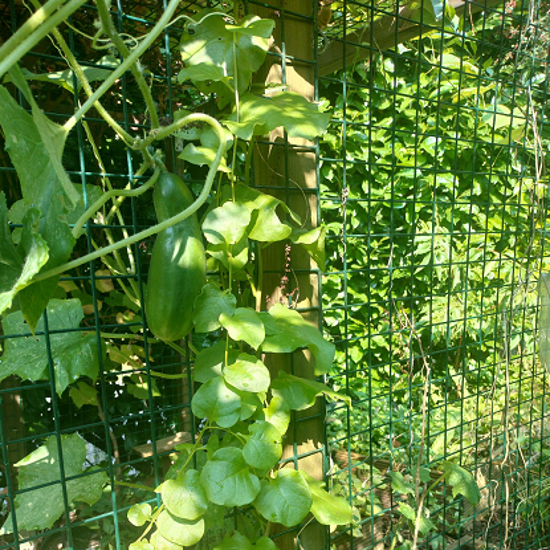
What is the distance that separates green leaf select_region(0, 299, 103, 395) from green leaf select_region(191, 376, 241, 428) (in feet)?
0.65

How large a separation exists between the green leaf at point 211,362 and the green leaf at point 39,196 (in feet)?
0.94

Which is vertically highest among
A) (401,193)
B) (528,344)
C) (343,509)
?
(343,509)

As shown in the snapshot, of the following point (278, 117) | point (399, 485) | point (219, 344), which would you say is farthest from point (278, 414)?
point (399, 485)

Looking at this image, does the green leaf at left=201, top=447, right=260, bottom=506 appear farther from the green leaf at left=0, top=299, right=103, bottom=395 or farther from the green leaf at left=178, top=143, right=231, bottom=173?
the green leaf at left=178, top=143, right=231, bottom=173

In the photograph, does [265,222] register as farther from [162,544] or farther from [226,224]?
[162,544]

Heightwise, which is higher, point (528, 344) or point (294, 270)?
point (294, 270)

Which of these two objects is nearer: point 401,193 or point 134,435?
point 134,435

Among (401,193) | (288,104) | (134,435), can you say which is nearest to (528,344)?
(401,193)

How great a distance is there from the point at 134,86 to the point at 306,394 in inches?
57.9

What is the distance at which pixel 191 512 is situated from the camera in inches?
28.3

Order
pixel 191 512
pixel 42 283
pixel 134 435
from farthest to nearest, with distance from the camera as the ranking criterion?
pixel 134 435
pixel 191 512
pixel 42 283

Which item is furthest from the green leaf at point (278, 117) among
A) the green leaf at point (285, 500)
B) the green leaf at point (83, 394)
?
the green leaf at point (83, 394)

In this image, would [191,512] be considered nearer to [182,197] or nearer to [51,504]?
[51,504]

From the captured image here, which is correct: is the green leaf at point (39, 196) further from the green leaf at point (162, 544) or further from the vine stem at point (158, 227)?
the green leaf at point (162, 544)
